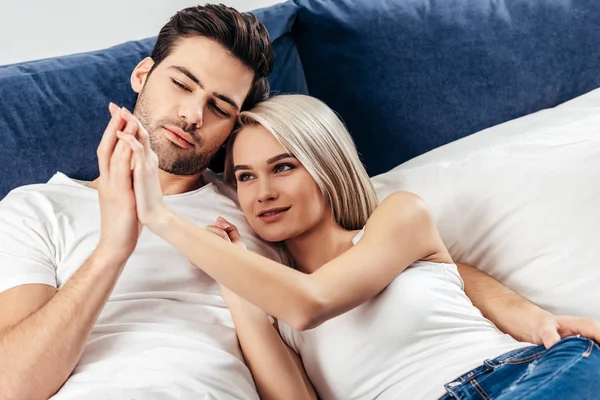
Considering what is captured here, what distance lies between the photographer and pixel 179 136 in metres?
1.61

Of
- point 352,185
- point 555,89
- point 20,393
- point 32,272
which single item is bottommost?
point 20,393

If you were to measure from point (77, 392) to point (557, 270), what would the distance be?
0.95 meters

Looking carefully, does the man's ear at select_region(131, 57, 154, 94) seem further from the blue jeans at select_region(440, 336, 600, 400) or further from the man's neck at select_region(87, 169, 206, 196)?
the blue jeans at select_region(440, 336, 600, 400)

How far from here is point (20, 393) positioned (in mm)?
1257

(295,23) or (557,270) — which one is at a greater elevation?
(295,23)

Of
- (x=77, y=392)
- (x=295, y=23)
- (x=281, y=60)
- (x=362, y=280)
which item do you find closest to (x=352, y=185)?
(x=362, y=280)

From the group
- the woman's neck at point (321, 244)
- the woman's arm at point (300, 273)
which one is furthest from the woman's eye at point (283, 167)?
the woman's arm at point (300, 273)

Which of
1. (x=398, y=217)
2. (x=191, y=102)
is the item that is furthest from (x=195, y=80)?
(x=398, y=217)

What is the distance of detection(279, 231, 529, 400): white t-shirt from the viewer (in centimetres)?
137

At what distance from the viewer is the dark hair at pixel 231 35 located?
5.47 ft

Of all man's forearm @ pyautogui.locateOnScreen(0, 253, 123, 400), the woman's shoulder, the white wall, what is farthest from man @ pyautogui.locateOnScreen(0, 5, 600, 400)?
the white wall

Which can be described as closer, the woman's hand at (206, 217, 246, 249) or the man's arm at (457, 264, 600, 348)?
the man's arm at (457, 264, 600, 348)

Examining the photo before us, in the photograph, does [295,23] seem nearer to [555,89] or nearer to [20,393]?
[555,89]

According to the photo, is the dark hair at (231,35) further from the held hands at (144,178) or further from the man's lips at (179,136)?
the held hands at (144,178)
